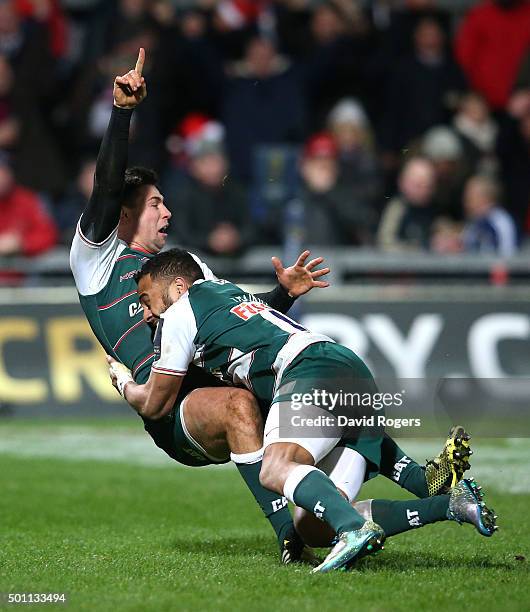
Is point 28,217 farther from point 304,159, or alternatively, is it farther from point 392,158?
point 392,158

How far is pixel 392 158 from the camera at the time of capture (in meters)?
14.6

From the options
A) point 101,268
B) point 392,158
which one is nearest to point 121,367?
point 101,268

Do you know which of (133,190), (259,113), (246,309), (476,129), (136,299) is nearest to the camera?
(246,309)

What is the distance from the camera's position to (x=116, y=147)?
6684mm

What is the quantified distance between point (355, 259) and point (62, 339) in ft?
10.00

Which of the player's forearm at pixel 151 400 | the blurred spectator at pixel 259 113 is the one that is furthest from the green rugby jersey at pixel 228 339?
the blurred spectator at pixel 259 113

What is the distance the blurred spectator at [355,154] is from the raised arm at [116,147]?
23.1ft

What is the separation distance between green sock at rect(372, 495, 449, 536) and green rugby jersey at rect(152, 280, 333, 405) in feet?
2.53

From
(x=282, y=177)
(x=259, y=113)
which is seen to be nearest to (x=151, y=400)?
(x=282, y=177)

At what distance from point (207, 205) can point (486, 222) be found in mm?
2954

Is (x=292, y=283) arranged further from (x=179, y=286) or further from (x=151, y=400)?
(x=151, y=400)

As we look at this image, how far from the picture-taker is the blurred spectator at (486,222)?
13.4 metres

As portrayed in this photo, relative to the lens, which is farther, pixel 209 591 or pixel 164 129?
pixel 164 129

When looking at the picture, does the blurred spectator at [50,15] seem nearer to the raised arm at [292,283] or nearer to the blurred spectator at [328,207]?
the blurred spectator at [328,207]
